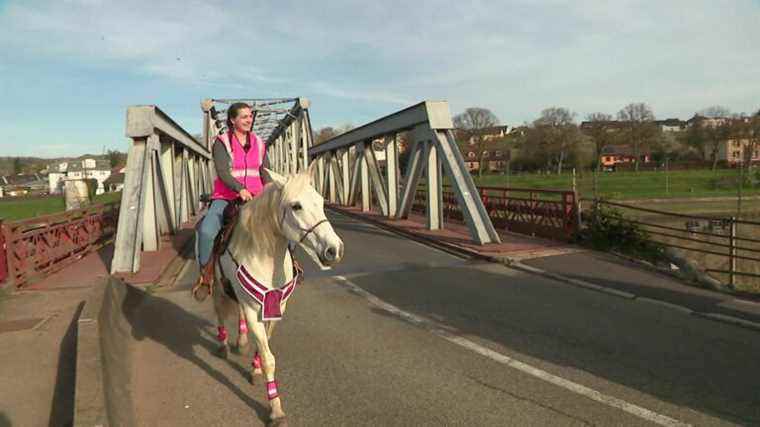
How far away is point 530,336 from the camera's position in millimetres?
5633

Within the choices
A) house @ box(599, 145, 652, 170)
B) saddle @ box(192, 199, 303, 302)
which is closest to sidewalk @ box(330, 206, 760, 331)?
saddle @ box(192, 199, 303, 302)

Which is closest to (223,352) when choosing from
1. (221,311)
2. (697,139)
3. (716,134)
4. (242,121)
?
(221,311)

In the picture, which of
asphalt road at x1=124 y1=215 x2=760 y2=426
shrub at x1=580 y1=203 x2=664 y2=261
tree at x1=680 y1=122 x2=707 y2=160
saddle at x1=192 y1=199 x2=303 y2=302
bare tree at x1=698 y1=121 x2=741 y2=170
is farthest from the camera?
tree at x1=680 y1=122 x2=707 y2=160

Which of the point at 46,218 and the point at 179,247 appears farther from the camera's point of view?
the point at 179,247

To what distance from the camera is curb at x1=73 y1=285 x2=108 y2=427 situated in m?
3.39

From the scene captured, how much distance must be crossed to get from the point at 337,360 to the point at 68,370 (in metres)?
2.63

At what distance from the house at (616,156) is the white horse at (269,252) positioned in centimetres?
7812

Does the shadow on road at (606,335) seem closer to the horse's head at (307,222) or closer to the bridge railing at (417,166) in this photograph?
the horse's head at (307,222)

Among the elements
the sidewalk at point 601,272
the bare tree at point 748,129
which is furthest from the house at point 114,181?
the bare tree at point 748,129

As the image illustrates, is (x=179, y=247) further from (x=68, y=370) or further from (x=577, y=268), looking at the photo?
(x=577, y=268)

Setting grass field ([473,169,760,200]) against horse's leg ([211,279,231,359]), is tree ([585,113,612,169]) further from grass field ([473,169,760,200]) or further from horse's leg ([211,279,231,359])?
horse's leg ([211,279,231,359])

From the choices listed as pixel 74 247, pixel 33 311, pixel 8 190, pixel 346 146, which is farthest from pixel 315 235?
pixel 8 190

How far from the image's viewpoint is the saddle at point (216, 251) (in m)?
4.57

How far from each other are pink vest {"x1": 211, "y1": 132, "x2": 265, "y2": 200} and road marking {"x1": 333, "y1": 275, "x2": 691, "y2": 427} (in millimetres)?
2614
